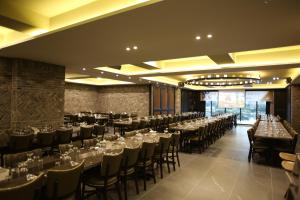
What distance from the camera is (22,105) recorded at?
6102 mm

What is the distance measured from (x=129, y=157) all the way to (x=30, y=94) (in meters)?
4.65

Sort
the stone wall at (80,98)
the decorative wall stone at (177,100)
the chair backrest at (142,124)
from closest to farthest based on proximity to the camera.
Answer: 1. the chair backrest at (142,124)
2. the stone wall at (80,98)
3. the decorative wall stone at (177,100)

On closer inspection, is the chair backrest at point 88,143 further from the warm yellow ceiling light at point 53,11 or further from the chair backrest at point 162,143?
the warm yellow ceiling light at point 53,11

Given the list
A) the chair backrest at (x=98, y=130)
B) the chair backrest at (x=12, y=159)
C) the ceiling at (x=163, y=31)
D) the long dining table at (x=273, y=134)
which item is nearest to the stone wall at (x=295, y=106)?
the long dining table at (x=273, y=134)

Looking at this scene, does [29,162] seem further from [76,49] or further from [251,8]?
[251,8]

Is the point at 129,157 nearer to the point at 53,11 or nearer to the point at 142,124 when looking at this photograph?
the point at 53,11

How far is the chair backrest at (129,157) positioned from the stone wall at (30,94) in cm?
446

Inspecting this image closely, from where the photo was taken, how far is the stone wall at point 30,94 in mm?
5949

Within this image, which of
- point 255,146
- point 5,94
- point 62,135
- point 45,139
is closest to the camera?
point 45,139

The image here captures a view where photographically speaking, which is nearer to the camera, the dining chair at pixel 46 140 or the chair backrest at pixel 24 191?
the chair backrest at pixel 24 191

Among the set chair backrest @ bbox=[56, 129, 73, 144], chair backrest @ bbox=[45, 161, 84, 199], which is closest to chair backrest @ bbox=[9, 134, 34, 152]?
chair backrest @ bbox=[56, 129, 73, 144]

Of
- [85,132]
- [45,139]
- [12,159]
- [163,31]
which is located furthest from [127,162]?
[85,132]

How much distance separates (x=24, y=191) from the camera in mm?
1839

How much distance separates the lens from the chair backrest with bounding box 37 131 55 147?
497 cm
